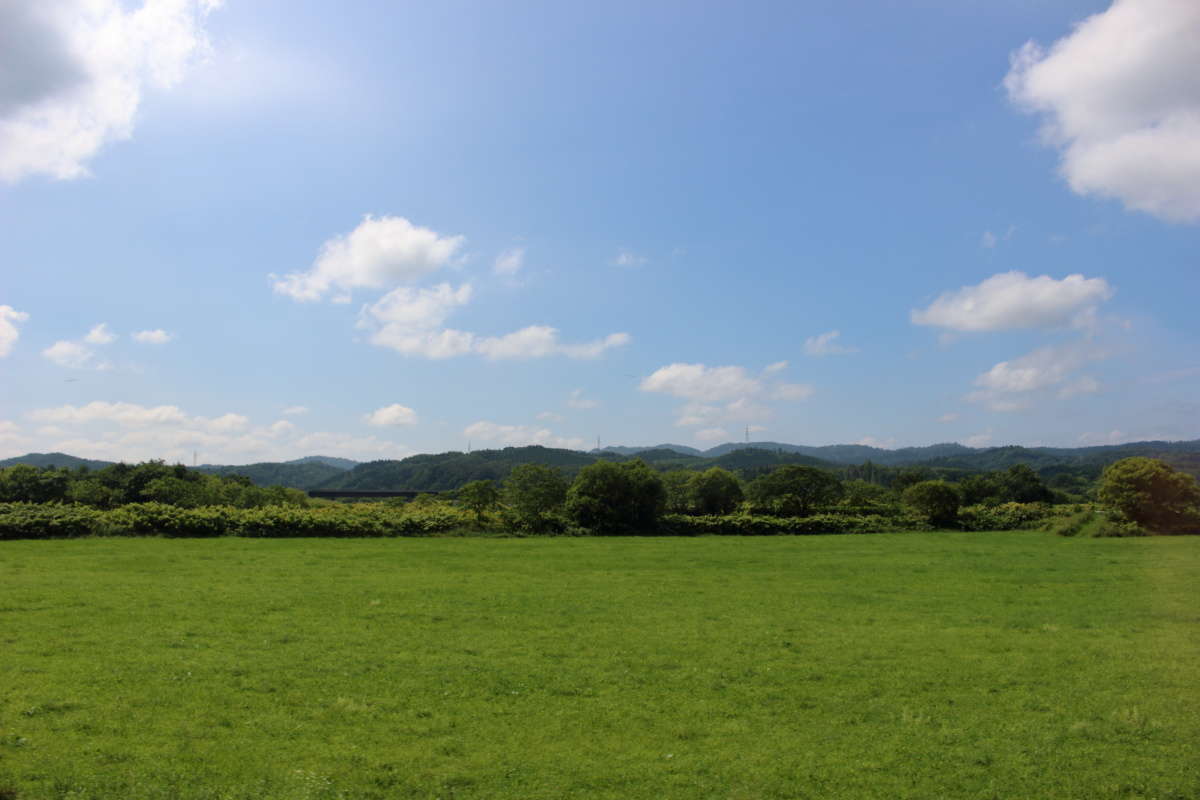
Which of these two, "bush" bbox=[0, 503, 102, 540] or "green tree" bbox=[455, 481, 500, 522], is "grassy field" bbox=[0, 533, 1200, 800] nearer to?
"bush" bbox=[0, 503, 102, 540]

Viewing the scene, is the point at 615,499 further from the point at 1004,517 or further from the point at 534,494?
the point at 1004,517

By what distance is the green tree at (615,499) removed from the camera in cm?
4528

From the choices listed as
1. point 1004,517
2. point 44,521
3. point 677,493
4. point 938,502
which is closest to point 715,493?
point 677,493

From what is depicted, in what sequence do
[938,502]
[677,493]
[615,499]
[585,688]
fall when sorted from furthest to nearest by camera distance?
[677,493] → [938,502] → [615,499] → [585,688]

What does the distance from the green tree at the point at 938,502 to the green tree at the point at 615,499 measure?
2003 cm

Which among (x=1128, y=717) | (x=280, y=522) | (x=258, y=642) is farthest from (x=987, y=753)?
(x=280, y=522)

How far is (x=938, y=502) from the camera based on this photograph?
167 ft

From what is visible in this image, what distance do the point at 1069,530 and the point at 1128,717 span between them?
133ft

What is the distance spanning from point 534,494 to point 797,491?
21226 mm

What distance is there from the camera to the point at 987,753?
904 centimetres

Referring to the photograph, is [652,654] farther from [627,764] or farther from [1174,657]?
[1174,657]

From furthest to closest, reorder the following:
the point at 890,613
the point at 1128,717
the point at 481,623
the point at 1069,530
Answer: the point at 1069,530 → the point at 890,613 → the point at 481,623 → the point at 1128,717

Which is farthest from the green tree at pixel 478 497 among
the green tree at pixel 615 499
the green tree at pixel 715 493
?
the green tree at pixel 715 493

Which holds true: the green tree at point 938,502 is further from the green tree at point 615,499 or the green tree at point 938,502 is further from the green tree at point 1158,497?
the green tree at point 615,499
